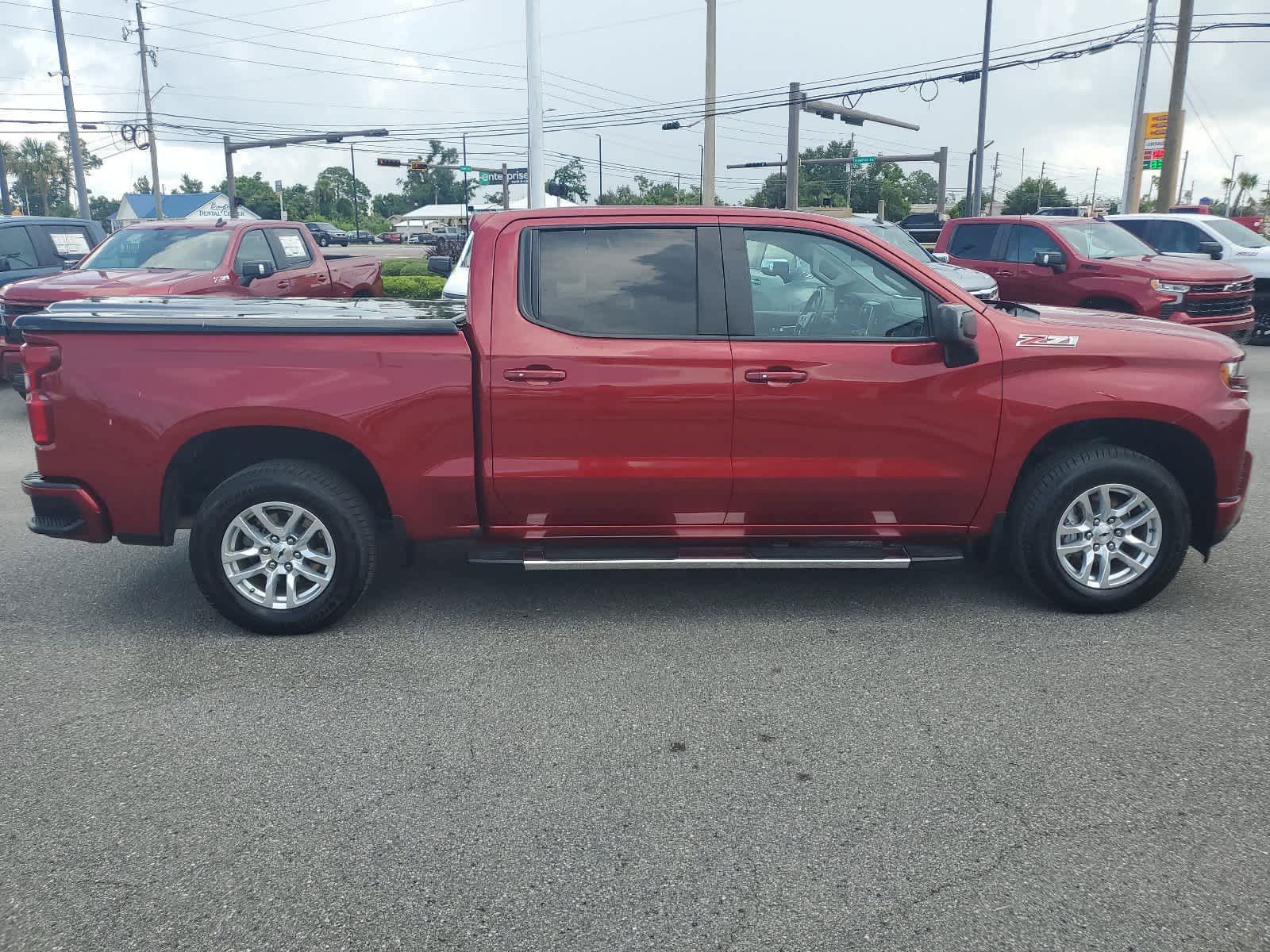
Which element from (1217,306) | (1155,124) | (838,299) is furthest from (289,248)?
(1155,124)

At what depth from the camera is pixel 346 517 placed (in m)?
4.74

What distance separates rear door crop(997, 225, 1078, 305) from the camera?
1320 centimetres

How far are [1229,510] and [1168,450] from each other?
40 centimetres

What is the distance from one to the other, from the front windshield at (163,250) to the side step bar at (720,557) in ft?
24.8

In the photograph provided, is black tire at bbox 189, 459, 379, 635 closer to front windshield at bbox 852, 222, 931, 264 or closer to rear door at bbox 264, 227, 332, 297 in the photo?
rear door at bbox 264, 227, 332, 297

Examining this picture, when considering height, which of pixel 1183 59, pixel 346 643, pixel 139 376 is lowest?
pixel 346 643

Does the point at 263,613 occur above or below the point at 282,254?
below

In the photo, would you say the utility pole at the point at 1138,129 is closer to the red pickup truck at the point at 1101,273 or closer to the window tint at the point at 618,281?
the red pickup truck at the point at 1101,273

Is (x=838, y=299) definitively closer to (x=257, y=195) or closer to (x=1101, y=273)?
(x=1101, y=273)

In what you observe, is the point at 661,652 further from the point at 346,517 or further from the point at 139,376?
the point at 139,376

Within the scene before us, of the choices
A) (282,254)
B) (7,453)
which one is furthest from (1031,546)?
(282,254)

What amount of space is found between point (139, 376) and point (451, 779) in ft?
7.94

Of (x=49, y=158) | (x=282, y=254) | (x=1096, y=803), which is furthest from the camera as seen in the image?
(x=49, y=158)

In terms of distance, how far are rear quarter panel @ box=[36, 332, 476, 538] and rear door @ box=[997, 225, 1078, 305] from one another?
34.9ft
